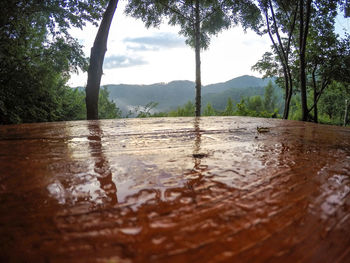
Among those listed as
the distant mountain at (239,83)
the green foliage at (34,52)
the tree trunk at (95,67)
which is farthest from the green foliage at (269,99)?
the distant mountain at (239,83)

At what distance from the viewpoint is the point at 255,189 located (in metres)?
0.29

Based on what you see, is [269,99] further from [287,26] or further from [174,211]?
[174,211]

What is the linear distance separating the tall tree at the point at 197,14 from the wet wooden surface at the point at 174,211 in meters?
7.65

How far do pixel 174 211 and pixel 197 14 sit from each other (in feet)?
29.9

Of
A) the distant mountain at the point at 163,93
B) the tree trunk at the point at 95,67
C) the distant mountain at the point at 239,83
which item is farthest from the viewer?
the distant mountain at the point at 239,83

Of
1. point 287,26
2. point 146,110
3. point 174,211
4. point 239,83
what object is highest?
point 239,83

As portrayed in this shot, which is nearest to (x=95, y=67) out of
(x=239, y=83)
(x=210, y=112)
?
(x=210, y=112)

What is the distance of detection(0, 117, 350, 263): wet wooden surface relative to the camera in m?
0.18

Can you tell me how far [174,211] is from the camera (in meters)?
0.23

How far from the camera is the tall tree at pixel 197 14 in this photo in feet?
24.3

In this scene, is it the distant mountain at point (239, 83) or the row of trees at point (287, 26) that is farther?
the distant mountain at point (239, 83)

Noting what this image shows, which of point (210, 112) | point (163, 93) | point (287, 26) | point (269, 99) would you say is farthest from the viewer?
point (163, 93)

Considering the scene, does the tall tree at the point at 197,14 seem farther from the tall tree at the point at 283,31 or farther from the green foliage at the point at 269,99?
the green foliage at the point at 269,99

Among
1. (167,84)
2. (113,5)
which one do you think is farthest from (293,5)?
(167,84)
